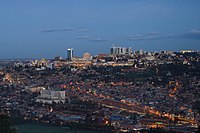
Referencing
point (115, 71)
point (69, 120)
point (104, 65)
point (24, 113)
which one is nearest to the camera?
point (69, 120)

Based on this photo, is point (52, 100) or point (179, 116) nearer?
point (179, 116)

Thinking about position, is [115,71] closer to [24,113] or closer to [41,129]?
[24,113]

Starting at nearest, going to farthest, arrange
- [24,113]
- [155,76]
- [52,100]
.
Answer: [24,113] < [52,100] < [155,76]

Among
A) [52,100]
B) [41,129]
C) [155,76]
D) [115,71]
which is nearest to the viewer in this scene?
[41,129]

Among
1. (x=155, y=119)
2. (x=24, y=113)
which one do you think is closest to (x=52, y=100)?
(x=24, y=113)

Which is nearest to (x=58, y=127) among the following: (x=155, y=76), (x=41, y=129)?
(x=41, y=129)

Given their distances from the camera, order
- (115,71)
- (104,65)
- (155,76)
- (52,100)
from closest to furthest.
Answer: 1. (52,100)
2. (155,76)
3. (115,71)
4. (104,65)

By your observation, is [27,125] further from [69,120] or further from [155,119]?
[155,119]

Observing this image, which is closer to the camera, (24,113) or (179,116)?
(179,116)
